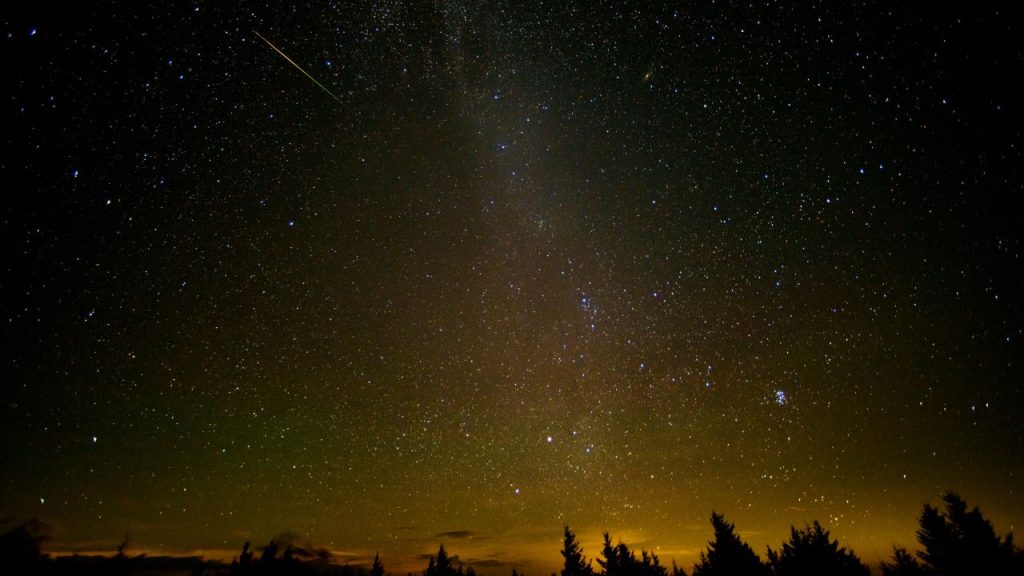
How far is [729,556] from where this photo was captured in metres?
17.1

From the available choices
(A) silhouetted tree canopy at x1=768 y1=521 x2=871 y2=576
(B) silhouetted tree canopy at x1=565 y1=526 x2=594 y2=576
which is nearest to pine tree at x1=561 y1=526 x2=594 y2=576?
(B) silhouetted tree canopy at x1=565 y1=526 x2=594 y2=576

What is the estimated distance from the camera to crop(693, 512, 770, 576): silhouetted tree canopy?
16.7m

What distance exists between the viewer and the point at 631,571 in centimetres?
2764

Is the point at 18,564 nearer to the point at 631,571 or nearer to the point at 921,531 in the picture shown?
the point at 631,571

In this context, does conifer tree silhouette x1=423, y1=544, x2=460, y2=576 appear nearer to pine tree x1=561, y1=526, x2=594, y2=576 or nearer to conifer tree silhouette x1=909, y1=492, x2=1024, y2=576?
pine tree x1=561, y1=526, x2=594, y2=576

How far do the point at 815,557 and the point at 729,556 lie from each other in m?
3.19

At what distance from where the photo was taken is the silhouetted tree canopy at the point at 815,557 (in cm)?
1470

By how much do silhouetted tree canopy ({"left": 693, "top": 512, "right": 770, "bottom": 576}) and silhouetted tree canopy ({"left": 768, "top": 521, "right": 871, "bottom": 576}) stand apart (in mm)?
1055

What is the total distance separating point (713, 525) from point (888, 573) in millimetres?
7766

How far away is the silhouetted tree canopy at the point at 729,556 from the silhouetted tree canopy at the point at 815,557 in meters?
1.05

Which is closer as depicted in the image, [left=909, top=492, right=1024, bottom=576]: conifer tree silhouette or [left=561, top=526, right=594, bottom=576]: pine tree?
[left=909, top=492, right=1024, bottom=576]: conifer tree silhouette

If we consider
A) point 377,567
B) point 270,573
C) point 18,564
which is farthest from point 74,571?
point 18,564

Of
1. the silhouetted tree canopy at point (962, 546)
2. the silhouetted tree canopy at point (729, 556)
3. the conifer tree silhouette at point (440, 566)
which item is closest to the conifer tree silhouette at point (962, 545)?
the silhouetted tree canopy at point (962, 546)

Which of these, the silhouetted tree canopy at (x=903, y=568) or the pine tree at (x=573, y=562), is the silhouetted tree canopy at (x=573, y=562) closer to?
the pine tree at (x=573, y=562)
